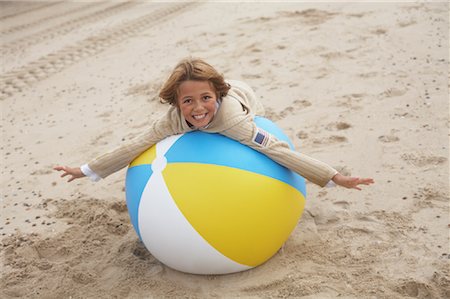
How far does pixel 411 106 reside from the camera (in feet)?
18.7

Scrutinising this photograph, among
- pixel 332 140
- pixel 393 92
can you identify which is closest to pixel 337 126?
pixel 332 140

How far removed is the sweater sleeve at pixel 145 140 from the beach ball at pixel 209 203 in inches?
2.5

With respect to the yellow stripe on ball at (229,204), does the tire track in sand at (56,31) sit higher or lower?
lower

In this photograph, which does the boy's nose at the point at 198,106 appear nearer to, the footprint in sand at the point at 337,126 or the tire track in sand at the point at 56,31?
the footprint in sand at the point at 337,126

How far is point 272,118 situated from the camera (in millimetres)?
5879

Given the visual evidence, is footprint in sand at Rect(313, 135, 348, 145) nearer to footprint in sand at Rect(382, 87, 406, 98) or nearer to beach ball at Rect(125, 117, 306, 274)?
footprint in sand at Rect(382, 87, 406, 98)

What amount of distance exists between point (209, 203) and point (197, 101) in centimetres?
62

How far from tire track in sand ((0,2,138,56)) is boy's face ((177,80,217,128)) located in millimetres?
6478

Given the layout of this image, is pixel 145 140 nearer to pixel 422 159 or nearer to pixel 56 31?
pixel 422 159

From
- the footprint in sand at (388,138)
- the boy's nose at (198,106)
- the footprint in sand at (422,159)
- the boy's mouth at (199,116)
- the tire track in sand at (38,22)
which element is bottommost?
the tire track in sand at (38,22)

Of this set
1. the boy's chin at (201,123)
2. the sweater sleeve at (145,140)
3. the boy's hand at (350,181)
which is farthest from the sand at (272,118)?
the boy's chin at (201,123)

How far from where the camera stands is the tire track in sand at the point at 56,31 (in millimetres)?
9328

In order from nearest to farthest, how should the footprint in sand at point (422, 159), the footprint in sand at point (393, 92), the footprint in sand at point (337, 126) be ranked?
the footprint in sand at point (422, 159)
the footprint in sand at point (337, 126)
the footprint in sand at point (393, 92)

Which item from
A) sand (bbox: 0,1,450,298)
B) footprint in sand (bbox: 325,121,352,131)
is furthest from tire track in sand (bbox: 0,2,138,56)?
footprint in sand (bbox: 325,121,352,131)
